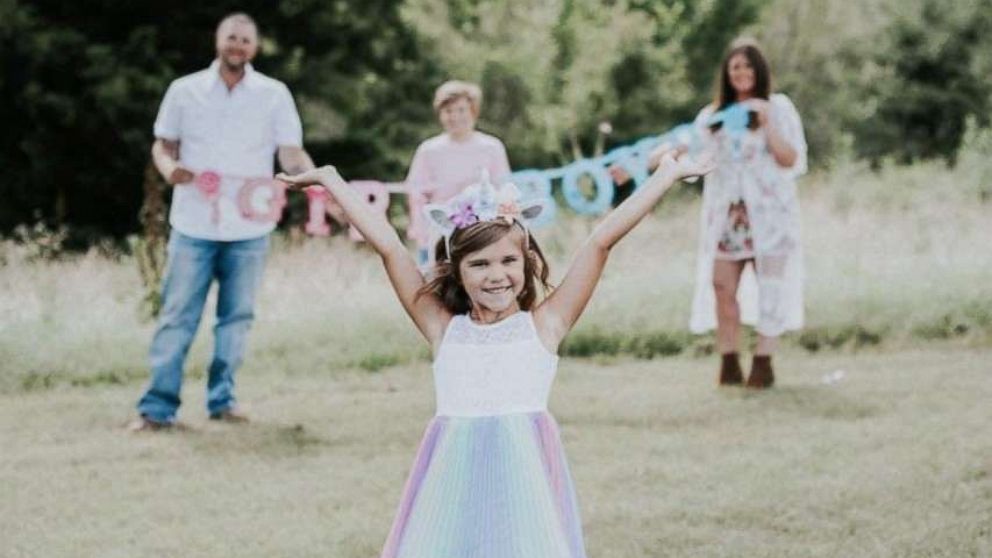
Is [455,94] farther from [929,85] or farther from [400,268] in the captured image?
[929,85]

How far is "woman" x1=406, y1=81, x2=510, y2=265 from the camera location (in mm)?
7340

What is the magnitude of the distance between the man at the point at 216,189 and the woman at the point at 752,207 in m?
2.06

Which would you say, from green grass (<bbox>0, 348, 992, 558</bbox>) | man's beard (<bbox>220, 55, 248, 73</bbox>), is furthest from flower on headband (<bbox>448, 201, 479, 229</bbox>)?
man's beard (<bbox>220, 55, 248, 73</bbox>)

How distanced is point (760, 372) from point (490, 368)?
161 inches

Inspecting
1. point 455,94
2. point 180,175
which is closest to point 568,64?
point 455,94

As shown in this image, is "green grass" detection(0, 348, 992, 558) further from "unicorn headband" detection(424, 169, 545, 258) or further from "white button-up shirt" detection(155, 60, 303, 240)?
"unicorn headband" detection(424, 169, 545, 258)

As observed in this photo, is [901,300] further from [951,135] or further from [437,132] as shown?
[951,135]

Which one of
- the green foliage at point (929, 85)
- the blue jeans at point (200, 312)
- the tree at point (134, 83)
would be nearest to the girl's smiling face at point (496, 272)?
the blue jeans at point (200, 312)

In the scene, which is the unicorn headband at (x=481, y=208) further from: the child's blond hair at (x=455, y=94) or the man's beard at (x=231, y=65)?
the child's blond hair at (x=455, y=94)

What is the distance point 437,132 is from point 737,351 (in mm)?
8708

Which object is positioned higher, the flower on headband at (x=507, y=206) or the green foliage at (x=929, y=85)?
the green foliage at (x=929, y=85)

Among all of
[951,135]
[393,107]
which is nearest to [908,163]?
[951,135]

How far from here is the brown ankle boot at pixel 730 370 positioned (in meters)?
7.27

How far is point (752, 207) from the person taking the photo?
7281 mm
